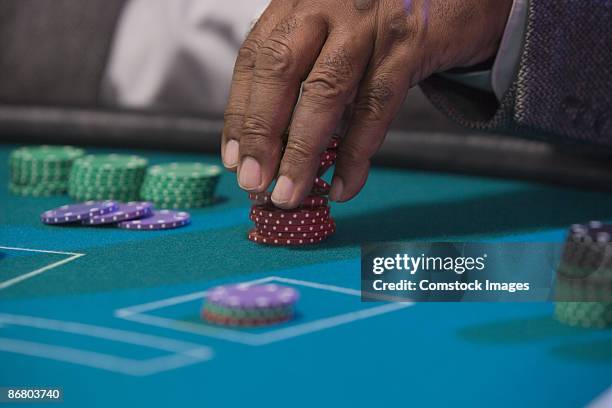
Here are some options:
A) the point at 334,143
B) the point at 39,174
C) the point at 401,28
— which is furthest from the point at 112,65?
the point at 401,28

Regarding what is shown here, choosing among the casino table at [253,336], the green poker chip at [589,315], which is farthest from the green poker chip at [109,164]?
the green poker chip at [589,315]

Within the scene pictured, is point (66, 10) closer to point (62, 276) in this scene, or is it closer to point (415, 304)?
point (62, 276)

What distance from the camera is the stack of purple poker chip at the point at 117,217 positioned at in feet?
7.57

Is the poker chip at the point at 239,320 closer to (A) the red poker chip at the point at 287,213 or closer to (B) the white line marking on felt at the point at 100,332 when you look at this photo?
(B) the white line marking on felt at the point at 100,332

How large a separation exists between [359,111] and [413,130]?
1308 millimetres

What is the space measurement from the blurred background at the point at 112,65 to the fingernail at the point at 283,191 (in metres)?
1.80

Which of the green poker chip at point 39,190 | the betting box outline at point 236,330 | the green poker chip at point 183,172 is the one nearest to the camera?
the betting box outline at point 236,330

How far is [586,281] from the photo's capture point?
5.23ft

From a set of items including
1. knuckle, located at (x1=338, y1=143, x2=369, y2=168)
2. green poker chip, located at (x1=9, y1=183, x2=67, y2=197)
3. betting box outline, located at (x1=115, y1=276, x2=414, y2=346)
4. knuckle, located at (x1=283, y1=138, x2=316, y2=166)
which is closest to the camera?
betting box outline, located at (x1=115, y1=276, x2=414, y2=346)

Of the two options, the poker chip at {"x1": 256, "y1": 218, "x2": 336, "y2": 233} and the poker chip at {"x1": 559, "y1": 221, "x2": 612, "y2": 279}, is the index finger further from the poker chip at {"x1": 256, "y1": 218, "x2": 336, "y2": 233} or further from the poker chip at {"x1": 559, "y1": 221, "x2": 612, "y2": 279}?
the poker chip at {"x1": 559, "y1": 221, "x2": 612, "y2": 279}

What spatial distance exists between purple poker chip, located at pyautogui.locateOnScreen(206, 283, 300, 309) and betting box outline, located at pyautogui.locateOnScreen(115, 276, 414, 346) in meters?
0.04

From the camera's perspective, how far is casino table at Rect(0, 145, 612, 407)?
49.8 inches

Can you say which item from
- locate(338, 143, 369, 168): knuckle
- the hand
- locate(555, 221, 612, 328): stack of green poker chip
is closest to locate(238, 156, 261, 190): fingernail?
the hand

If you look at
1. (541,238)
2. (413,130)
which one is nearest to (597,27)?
(541,238)
